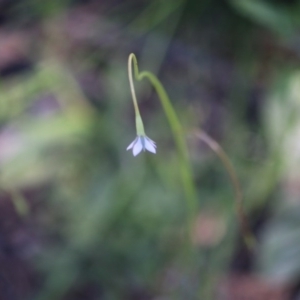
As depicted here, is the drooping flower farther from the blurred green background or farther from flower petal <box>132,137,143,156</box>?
the blurred green background

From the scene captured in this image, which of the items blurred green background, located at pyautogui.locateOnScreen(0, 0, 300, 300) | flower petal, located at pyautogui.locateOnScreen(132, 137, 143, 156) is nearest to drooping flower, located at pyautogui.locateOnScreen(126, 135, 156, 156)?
flower petal, located at pyautogui.locateOnScreen(132, 137, 143, 156)

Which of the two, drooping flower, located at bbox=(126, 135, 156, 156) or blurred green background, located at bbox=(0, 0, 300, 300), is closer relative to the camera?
drooping flower, located at bbox=(126, 135, 156, 156)

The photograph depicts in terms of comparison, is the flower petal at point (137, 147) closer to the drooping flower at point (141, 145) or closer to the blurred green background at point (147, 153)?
the drooping flower at point (141, 145)

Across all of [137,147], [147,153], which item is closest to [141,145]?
[137,147]

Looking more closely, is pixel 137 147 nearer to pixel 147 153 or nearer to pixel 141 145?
pixel 141 145

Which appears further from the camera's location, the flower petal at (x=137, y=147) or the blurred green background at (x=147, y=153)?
the blurred green background at (x=147, y=153)

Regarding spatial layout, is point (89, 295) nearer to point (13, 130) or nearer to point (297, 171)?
point (13, 130)

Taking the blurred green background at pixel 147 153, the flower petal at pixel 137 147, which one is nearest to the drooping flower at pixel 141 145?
the flower petal at pixel 137 147

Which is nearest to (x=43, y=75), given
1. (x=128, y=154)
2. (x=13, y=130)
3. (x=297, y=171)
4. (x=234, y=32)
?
(x=13, y=130)
